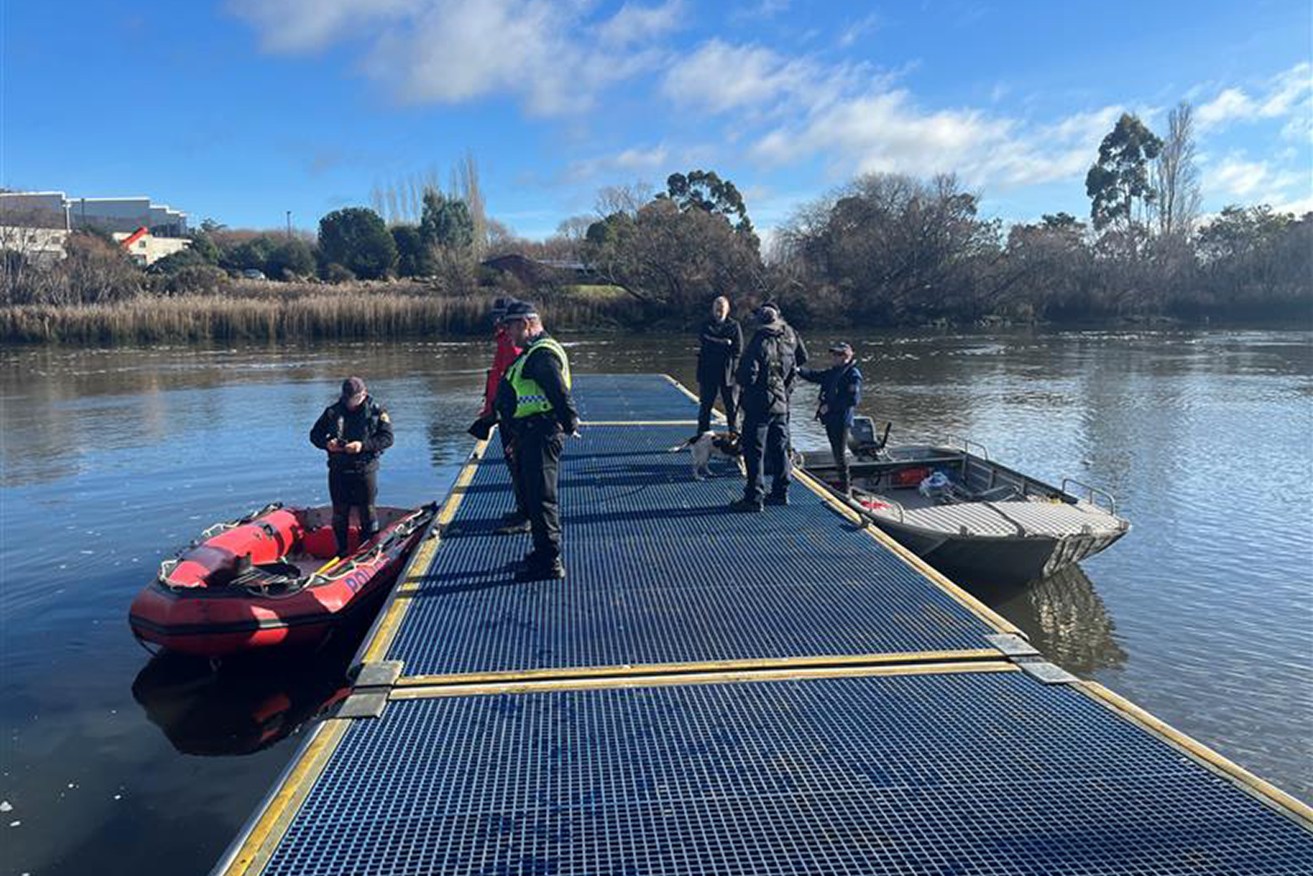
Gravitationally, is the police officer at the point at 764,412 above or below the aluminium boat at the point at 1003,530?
above

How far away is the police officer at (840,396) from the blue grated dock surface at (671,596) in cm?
212

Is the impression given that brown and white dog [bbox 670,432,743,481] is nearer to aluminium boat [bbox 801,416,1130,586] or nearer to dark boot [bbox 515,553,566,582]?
aluminium boat [bbox 801,416,1130,586]

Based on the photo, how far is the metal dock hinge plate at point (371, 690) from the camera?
3715mm

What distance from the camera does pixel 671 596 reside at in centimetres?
511

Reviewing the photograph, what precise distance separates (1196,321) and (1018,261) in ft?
35.8

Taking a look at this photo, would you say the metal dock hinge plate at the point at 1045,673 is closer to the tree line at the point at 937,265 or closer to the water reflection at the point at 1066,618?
the water reflection at the point at 1066,618

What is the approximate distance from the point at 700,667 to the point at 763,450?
3.39 metres

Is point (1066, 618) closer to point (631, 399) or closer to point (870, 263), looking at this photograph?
point (631, 399)

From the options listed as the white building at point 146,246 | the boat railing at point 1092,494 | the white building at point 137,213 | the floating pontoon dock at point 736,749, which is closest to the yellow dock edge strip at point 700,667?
the floating pontoon dock at point 736,749

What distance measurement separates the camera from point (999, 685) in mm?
3936

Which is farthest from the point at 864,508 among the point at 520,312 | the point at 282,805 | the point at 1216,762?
the point at 282,805

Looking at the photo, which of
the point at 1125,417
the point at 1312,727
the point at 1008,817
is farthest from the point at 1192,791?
the point at 1125,417

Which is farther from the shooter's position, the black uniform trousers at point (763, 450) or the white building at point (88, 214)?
the white building at point (88, 214)

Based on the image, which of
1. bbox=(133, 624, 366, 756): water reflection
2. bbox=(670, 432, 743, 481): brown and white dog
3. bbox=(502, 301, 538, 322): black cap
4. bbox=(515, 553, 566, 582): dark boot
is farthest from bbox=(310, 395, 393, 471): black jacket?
bbox=(670, 432, 743, 481): brown and white dog
